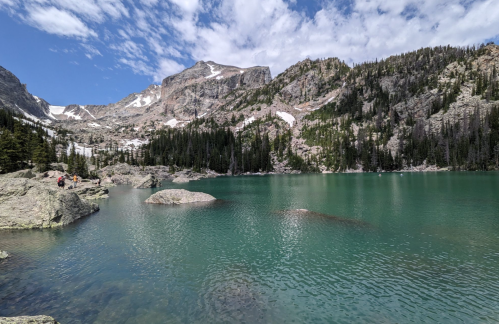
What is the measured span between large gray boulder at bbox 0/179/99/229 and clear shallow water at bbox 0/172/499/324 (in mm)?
1675

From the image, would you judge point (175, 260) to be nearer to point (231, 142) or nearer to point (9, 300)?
point (9, 300)

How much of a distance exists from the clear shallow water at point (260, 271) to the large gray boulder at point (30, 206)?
1675mm

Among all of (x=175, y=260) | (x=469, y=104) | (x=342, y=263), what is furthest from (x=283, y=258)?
(x=469, y=104)

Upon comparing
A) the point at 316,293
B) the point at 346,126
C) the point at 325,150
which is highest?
the point at 346,126

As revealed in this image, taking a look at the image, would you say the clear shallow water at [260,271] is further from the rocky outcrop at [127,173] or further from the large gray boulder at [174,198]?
the rocky outcrop at [127,173]

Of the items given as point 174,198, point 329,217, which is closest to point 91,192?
point 174,198

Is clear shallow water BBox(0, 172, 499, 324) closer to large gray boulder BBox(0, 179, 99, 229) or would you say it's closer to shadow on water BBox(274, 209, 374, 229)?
shadow on water BBox(274, 209, 374, 229)

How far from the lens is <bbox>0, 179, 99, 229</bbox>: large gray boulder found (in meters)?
24.8

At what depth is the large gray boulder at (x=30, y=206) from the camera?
81.3 feet

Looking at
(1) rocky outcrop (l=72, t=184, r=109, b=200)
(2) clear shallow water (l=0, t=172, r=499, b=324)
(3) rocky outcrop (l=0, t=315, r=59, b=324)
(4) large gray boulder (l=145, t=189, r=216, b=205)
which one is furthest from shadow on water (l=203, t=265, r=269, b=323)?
(1) rocky outcrop (l=72, t=184, r=109, b=200)

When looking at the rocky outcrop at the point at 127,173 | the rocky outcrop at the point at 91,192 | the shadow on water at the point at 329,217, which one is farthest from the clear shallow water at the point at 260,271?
the rocky outcrop at the point at 127,173

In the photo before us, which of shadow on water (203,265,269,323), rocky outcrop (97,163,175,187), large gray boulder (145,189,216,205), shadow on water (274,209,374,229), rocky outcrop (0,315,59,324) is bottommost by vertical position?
shadow on water (203,265,269,323)

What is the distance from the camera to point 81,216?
3075cm

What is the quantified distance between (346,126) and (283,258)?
634 feet
